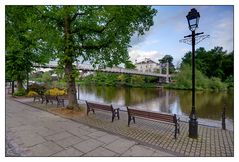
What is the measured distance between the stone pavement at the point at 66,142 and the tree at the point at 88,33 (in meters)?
3.32

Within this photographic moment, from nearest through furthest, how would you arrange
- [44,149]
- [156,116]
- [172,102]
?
1. [44,149]
2. [156,116]
3. [172,102]

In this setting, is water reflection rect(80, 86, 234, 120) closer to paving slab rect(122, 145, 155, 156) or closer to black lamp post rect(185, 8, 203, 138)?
black lamp post rect(185, 8, 203, 138)

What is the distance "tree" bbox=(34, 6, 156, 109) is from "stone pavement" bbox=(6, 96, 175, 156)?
3.32 m

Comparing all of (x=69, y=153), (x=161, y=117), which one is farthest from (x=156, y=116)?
(x=69, y=153)

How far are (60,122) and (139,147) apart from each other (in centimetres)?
419

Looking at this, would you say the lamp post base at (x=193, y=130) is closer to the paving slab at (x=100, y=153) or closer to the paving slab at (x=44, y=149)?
the paving slab at (x=100, y=153)

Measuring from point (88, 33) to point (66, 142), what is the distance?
6.24 metres

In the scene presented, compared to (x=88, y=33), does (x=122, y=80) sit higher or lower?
lower

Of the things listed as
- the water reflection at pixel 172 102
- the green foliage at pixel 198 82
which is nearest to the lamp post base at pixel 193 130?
the water reflection at pixel 172 102

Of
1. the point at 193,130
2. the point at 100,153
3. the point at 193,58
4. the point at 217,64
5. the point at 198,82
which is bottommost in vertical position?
the point at 100,153

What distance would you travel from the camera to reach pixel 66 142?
531cm

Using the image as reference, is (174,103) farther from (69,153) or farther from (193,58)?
(69,153)

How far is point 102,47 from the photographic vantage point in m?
9.72

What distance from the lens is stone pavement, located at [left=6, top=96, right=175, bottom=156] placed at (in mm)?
4616
